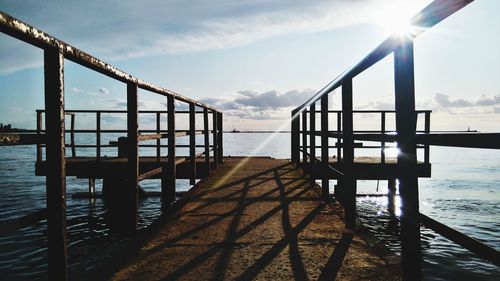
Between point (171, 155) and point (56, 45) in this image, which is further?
point (171, 155)

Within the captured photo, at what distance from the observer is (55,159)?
1612 millimetres

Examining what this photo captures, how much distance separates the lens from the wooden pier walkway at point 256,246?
75.7 inches

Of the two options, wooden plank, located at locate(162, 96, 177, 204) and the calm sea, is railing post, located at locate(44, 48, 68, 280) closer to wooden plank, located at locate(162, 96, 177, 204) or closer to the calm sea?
wooden plank, located at locate(162, 96, 177, 204)

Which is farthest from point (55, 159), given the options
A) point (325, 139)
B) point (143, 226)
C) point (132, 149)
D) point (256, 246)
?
point (143, 226)

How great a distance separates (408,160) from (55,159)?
68.4 inches

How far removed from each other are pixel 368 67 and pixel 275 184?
3.04m

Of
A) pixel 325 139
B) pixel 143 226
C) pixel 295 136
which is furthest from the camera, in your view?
pixel 295 136

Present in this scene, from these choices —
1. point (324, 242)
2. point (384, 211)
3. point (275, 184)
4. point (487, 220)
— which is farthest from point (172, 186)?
point (487, 220)

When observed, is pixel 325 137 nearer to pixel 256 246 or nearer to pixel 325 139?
pixel 325 139

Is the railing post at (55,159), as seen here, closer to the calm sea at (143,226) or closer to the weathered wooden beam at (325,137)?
the weathered wooden beam at (325,137)

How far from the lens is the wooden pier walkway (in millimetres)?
1922

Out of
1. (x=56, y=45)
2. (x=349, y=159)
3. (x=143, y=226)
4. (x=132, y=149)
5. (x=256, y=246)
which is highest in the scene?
(x=56, y=45)

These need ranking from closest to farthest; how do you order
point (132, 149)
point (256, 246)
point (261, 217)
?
1. point (256, 246)
2. point (132, 149)
3. point (261, 217)

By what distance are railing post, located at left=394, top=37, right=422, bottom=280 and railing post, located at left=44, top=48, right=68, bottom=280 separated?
5.54 feet
